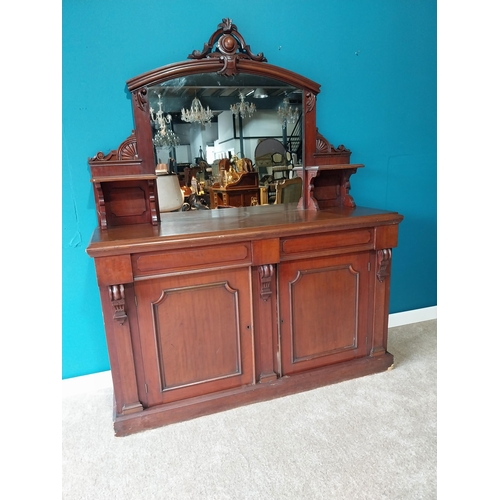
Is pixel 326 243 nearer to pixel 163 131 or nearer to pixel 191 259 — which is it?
pixel 191 259

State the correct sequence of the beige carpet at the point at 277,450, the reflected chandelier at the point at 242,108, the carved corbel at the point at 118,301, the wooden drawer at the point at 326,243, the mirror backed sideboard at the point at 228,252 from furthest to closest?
the reflected chandelier at the point at 242,108 < the wooden drawer at the point at 326,243 < the mirror backed sideboard at the point at 228,252 < the carved corbel at the point at 118,301 < the beige carpet at the point at 277,450

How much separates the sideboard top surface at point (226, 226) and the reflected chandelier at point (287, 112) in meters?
0.49

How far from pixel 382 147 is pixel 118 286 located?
1.81 metres

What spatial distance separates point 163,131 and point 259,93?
1.84 feet

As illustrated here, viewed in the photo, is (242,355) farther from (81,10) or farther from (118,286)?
(81,10)

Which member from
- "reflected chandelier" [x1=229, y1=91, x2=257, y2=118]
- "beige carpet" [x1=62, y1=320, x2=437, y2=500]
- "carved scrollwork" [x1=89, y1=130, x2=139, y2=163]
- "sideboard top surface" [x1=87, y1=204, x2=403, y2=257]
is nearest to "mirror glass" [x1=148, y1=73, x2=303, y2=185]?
"reflected chandelier" [x1=229, y1=91, x2=257, y2=118]

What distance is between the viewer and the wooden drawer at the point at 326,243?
169 centimetres

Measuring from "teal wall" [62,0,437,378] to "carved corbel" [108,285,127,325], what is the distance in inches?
19.9

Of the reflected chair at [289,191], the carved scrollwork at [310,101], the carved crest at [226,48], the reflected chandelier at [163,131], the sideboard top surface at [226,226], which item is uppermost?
the carved crest at [226,48]

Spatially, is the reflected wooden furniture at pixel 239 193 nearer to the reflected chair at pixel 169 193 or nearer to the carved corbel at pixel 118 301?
the reflected chair at pixel 169 193

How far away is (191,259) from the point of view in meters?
1.55

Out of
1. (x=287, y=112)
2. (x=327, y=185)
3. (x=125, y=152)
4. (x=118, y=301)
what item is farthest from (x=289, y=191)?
(x=118, y=301)

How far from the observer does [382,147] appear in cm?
232

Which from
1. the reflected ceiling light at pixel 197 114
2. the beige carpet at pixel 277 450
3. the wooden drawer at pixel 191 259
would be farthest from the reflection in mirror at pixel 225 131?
the beige carpet at pixel 277 450
